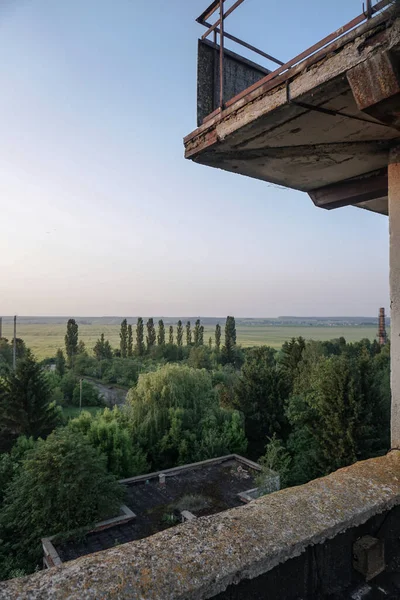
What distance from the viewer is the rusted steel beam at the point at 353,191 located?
363 centimetres

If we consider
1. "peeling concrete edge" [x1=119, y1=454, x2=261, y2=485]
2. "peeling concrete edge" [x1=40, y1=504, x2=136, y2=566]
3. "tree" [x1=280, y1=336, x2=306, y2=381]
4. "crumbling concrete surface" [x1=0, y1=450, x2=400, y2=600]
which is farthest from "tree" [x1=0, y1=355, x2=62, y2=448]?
"crumbling concrete surface" [x1=0, y1=450, x2=400, y2=600]

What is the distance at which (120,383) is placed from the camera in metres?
55.0

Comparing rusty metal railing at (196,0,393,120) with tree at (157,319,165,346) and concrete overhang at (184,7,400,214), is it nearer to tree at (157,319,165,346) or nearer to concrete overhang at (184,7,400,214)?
concrete overhang at (184,7,400,214)

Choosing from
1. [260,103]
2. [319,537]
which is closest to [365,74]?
[260,103]

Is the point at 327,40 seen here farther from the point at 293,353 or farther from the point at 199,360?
the point at 199,360

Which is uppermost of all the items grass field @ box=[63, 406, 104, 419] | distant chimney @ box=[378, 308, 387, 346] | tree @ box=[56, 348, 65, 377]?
distant chimney @ box=[378, 308, 387, 346]

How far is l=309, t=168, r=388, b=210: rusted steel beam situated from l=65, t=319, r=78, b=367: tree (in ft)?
203

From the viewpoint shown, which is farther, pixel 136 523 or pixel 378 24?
pixel 136 523

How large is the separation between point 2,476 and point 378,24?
19576 millimetres

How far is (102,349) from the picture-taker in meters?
67.8

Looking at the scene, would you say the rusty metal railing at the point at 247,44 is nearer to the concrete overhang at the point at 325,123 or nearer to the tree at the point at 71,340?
the concrete overhang at the point at 325,123

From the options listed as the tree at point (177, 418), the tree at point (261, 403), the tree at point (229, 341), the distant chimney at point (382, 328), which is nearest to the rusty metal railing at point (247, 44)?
the tree at point (177, 418)

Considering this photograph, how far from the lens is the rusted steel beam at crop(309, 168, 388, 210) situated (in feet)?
11.9

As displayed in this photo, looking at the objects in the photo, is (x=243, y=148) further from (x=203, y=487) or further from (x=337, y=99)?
(x=203, y=487)
